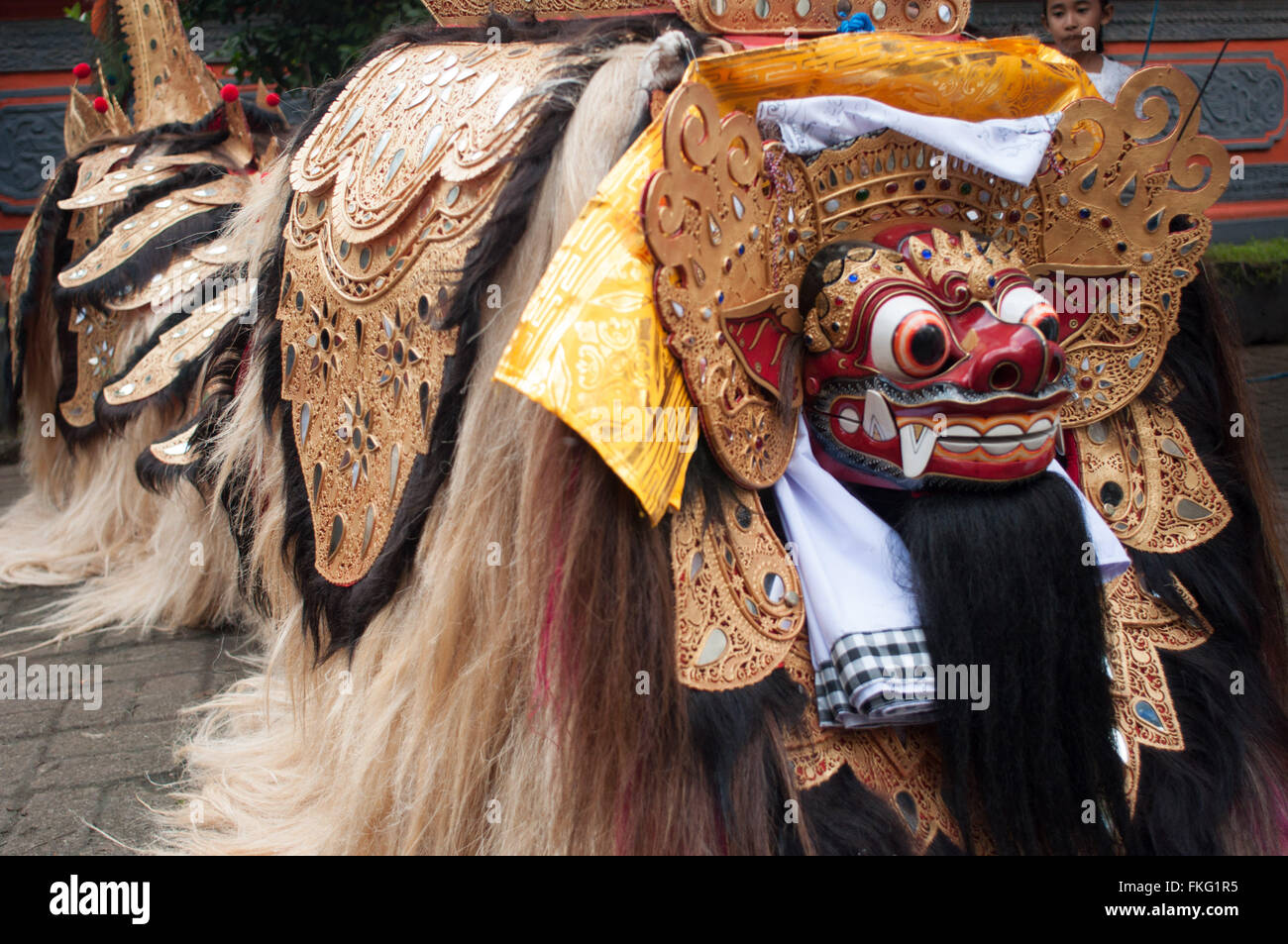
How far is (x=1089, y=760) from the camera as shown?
1.63 meters

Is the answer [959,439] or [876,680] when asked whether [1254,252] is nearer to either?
[959,439]

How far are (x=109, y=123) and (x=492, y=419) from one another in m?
3.26

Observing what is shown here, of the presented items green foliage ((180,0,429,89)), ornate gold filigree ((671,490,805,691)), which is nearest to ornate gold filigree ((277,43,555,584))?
ornate gold filigree ((671,490,805,691))

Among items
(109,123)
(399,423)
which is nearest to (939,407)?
(399,423)

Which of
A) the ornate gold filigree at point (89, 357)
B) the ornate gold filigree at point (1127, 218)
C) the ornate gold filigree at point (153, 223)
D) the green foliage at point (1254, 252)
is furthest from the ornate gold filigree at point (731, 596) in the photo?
the green foliage at point (1254, 252)

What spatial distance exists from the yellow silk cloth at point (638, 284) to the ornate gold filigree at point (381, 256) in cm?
32

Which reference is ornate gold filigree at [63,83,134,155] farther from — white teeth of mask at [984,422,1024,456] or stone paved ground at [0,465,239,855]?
white teeth of mask at [984,422,1024,456]

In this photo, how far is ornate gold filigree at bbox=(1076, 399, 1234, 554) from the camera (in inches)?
→ 75.3

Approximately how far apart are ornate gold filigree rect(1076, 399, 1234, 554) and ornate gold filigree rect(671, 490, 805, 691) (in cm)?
65

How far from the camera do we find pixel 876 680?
5.01 feet

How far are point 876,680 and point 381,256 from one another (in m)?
1.06

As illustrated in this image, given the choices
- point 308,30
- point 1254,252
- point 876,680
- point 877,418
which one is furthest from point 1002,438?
point 1254,252

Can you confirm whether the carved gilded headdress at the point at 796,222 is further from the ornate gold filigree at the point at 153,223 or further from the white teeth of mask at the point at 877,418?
the ornate gold filigree at the point at 153,223

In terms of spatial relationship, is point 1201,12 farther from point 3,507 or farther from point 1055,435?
point 3,507
